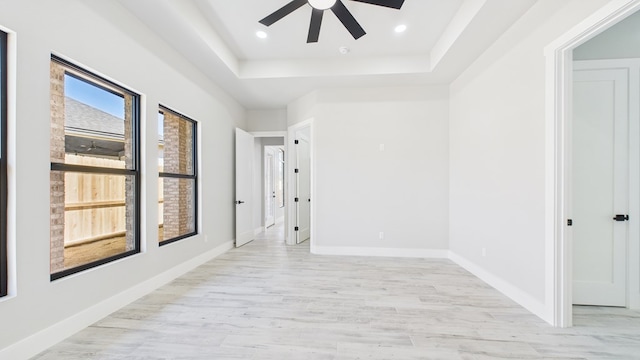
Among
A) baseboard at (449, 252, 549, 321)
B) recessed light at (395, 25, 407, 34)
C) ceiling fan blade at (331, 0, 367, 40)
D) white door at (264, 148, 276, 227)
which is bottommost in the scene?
baseboard at (449, 252, 549, 321)

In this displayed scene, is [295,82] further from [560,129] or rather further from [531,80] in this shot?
[560,129]

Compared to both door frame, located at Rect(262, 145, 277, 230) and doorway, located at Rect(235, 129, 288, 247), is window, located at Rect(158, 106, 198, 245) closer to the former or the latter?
doorway, located at Rect(235, 129, 288, 247)

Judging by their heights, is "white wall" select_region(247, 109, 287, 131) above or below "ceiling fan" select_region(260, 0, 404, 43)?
below

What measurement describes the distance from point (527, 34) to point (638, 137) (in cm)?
136

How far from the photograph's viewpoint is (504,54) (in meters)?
2.69

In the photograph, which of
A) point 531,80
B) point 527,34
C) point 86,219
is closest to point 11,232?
point 86,219

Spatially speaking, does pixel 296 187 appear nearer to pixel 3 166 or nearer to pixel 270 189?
pixel 270 189

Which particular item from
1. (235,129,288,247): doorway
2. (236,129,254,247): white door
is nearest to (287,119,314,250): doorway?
(235,129,288,247): doorway

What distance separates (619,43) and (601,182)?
1.33m

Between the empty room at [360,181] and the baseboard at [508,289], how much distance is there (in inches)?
0.8

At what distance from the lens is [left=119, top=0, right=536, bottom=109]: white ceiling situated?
251 cm

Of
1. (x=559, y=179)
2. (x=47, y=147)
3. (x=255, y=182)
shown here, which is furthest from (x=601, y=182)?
(x=255, y=182)

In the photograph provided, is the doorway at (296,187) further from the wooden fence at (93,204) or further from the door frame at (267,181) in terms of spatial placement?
the wooden fence at (93,204)

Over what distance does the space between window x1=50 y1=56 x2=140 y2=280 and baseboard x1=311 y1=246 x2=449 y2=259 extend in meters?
2.64
